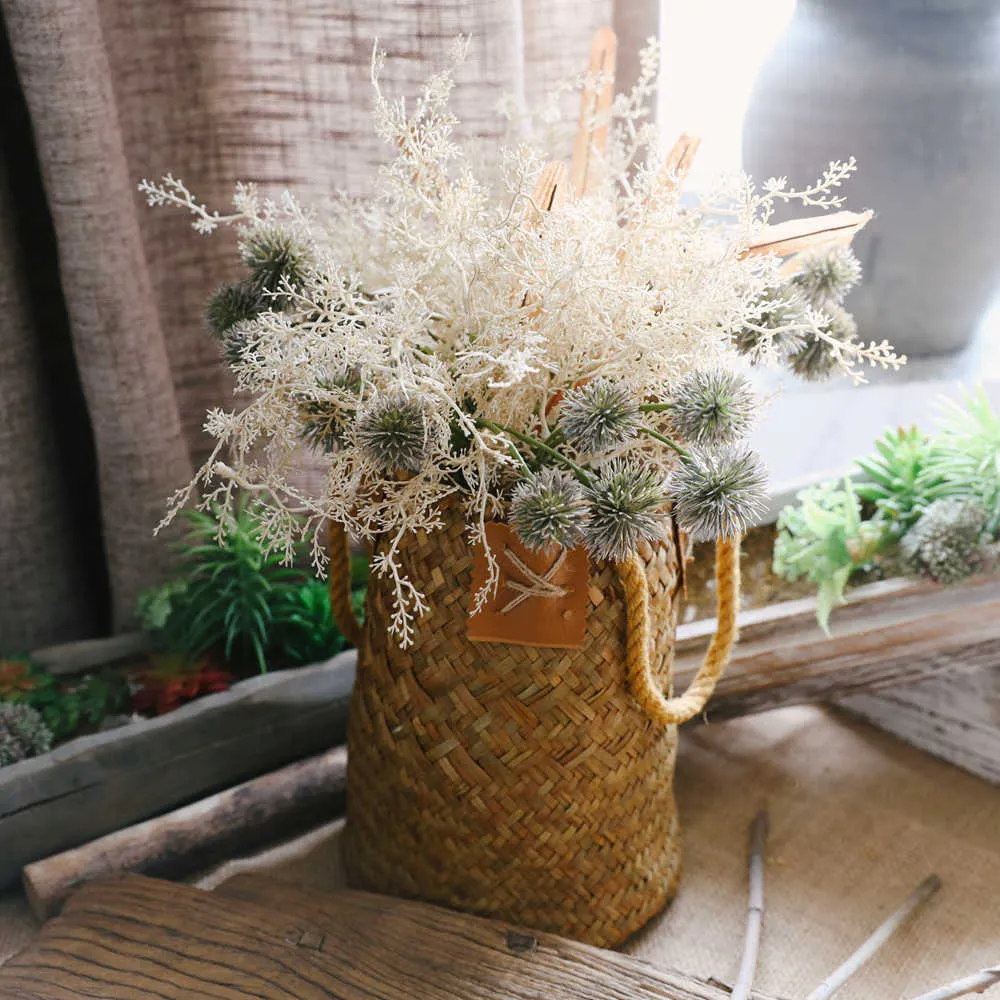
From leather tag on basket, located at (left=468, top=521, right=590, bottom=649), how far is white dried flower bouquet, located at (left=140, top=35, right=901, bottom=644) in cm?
3

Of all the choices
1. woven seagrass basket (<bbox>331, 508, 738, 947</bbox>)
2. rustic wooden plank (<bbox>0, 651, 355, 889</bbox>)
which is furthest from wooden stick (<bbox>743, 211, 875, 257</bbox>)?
rustic wooden plank (<bbox>0, 651, 355, 889</bbox>)

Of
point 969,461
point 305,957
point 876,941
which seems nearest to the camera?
point 305,957

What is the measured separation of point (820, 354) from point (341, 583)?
54 centimetres

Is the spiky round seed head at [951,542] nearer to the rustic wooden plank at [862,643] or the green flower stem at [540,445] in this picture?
the rustic wooden plank at [862,643]

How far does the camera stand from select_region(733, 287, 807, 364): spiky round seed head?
34.7 inches

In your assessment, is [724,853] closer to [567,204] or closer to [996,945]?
[996,945]

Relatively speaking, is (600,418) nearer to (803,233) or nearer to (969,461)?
(803,233)

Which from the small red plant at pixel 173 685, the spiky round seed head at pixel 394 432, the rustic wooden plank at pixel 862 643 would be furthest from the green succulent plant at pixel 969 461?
the small red plant at pixel 173 685

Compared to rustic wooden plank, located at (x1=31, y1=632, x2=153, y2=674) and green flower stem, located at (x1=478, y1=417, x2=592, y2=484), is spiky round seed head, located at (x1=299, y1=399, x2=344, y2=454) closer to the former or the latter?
green flower stem, located at (x1=478, y1=417, x2=592, y2=484)

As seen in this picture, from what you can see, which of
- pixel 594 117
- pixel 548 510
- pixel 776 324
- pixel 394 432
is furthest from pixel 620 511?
pixel 594 117

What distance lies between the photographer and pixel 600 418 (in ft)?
2.48

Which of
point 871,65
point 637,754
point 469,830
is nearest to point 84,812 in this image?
point 469,830

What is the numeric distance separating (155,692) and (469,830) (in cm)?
46

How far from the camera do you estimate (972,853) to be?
118 cm
